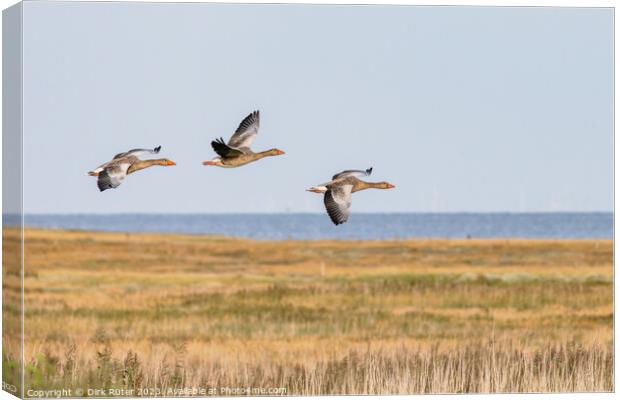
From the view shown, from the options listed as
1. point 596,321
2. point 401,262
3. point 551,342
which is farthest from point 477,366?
point 401,262

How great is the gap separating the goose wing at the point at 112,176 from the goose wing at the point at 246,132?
3.83ft

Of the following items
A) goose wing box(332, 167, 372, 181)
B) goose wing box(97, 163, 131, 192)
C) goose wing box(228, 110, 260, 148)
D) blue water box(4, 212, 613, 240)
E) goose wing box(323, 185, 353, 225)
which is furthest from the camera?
blue water box(4, 212, 613, 240)

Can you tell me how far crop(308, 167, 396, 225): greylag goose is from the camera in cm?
1391

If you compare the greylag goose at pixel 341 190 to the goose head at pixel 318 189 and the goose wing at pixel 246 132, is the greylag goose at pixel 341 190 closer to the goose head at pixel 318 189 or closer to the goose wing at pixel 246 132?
the goose head at pixel 318 189

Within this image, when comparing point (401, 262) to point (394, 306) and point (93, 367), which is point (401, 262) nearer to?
point (394, 306)

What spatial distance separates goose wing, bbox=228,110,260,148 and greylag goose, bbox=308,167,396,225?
1.05m

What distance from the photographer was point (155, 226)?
336 ft

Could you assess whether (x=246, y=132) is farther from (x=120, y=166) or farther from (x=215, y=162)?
(x=120, y=166)

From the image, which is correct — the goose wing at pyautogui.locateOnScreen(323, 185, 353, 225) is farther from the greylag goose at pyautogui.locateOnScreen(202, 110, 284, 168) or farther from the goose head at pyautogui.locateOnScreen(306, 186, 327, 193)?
the greylag goose at pyautogui.locateOnScreen(202, 110, 284, 168)

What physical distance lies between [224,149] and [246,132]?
65cm

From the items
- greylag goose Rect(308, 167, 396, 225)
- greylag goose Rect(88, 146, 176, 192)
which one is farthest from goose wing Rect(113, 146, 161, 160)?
greylag goose Rect(308, 167, 396, 225)

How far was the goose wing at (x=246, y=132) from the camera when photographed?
15.0 metres

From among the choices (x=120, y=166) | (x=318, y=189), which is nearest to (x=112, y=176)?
(x=120, y=166)

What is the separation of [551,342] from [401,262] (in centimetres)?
2830
